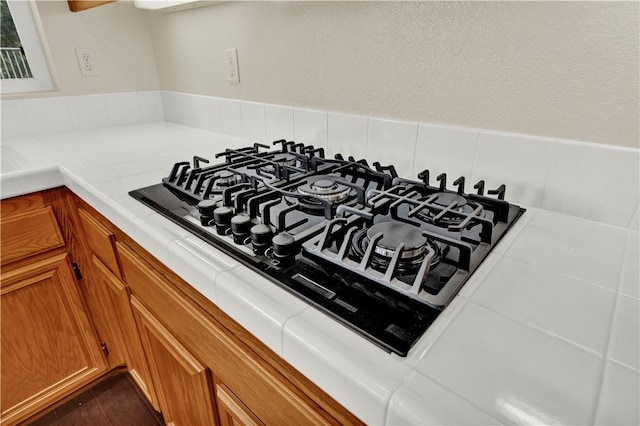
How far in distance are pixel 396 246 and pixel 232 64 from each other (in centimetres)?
107

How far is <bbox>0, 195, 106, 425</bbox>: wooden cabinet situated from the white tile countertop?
553 mm

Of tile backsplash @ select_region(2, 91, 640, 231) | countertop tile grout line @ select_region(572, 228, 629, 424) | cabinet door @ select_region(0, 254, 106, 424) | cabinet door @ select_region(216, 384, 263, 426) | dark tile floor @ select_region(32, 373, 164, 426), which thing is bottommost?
dark tile floor @ select_region(32, 373, 164, 426)

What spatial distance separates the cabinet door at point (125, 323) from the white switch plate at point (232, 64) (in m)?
0.78

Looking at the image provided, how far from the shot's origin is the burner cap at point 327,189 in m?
0.72

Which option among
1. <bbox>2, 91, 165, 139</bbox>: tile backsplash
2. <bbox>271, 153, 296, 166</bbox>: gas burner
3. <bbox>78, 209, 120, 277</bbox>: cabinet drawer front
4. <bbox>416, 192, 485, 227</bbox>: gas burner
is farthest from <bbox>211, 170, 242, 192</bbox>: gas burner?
<bbox>2, 91, 165, 139</bbox>: tile backsplash

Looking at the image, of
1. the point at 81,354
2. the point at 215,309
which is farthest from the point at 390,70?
the point at 81,354

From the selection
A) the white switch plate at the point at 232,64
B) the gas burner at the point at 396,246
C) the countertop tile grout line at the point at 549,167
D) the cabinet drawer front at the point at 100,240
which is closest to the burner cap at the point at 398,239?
the gas burner at the point at 396,246

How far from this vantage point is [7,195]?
0.98 m

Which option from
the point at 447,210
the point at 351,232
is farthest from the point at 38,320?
the point at 447,210

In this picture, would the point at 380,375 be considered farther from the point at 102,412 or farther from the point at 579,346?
the point at 102,412

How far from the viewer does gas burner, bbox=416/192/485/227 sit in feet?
1.99

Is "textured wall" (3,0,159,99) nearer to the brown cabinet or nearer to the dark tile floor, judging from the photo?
the brown cabinet

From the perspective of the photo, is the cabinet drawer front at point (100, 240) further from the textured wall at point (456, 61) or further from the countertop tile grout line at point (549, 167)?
the countertop tile grout line at point (549, 167)

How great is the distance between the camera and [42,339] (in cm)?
118
